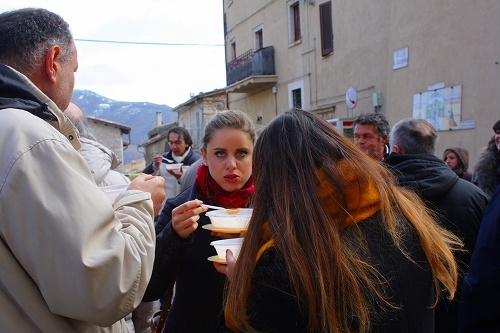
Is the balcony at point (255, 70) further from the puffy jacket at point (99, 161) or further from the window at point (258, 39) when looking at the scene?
the puffy jacket at point (99, 161)

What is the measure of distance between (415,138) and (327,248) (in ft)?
8.44

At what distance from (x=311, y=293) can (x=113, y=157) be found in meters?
2.63

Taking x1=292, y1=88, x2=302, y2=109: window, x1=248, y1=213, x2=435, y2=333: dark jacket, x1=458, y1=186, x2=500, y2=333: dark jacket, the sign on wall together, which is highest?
the sign on wall

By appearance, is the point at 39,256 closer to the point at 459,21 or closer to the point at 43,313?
the point at 43,313

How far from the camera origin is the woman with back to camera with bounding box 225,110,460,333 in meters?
1.39

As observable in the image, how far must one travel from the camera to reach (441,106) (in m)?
11.0

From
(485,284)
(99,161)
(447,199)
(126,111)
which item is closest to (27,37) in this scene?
(99,161)

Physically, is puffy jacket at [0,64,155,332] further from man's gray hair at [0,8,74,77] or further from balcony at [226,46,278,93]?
balcony at [226,46,278,93]

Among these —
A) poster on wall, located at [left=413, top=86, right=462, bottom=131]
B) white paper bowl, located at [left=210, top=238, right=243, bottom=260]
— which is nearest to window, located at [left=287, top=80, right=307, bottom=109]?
poster on wall, located at [left=413, top=86, right=462, bottom=131]

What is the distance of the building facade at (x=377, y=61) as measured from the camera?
10.0m

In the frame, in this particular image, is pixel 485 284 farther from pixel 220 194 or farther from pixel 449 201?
pixel 220 194

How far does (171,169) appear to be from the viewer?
6309 millimetres

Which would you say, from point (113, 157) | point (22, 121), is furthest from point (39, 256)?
point (113, 157)

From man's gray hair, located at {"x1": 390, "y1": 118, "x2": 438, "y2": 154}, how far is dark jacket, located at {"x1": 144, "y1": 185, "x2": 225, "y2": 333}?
6.19 feet
